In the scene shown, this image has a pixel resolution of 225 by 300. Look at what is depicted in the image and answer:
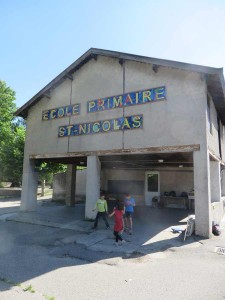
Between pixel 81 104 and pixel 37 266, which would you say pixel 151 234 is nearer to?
pixel 37 266

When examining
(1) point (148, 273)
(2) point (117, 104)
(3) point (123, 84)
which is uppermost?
(3) point (123, 84)

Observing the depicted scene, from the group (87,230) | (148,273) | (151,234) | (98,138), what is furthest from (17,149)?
(148,273)

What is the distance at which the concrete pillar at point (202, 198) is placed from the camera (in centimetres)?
1026

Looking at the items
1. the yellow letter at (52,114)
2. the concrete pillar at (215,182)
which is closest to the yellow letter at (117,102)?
the yellow letter at (52,114)

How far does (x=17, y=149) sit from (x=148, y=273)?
86.0 feet

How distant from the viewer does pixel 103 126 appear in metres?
13.7

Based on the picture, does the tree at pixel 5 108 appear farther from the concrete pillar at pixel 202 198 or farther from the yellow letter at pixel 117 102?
the concrete pillar at pixel 202 198

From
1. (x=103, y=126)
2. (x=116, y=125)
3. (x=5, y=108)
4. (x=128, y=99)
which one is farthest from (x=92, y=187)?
(x=5, y=108)

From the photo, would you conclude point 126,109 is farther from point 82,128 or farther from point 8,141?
point 8,141

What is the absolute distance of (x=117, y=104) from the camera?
1342 centimetres

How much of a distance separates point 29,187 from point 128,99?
8.51 m

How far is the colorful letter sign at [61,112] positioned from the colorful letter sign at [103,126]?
76 centimetres

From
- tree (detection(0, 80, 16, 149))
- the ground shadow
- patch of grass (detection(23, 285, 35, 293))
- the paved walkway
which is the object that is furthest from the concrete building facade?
tree (detection(0, 80, 16, 149))

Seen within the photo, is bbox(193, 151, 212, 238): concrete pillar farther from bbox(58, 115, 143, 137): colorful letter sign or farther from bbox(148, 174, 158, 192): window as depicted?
bbox(148, 174, 158, 192): window
